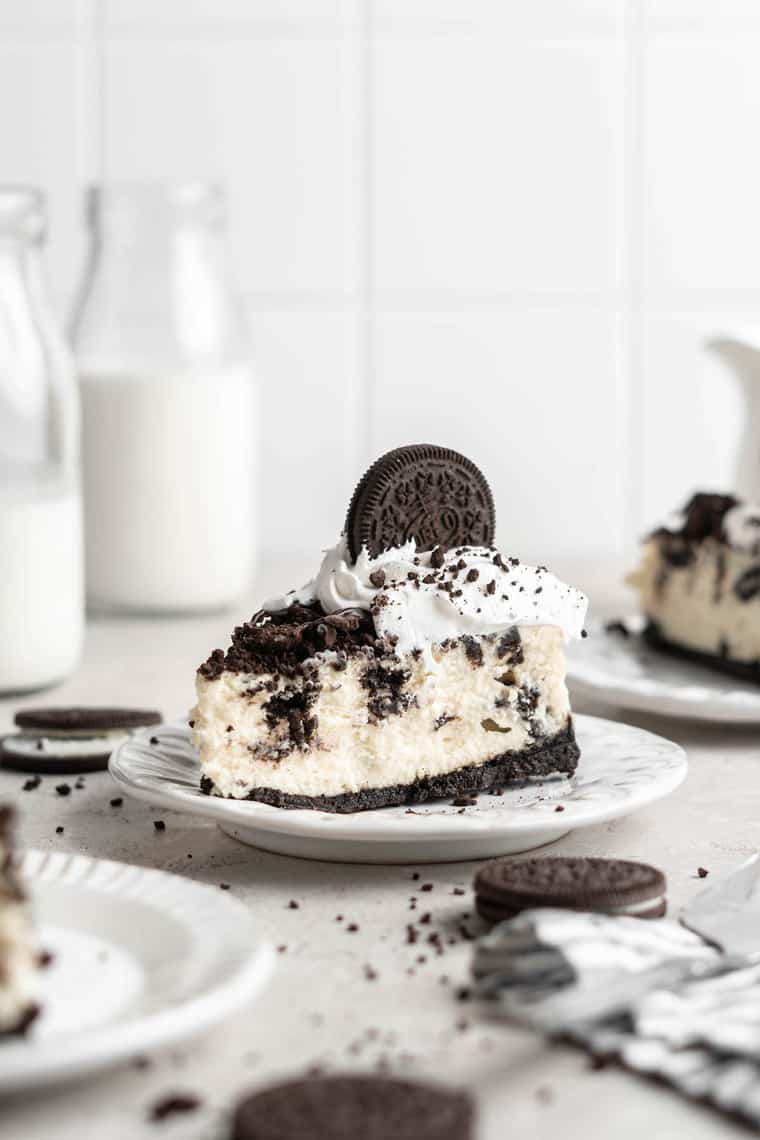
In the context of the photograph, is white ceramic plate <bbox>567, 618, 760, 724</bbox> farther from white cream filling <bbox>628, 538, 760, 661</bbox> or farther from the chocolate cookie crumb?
the chocolate cookie crumb

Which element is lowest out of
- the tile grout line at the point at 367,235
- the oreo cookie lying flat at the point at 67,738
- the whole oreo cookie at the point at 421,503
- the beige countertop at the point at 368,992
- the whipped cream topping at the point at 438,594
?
the beige countertop at the point at 368,992

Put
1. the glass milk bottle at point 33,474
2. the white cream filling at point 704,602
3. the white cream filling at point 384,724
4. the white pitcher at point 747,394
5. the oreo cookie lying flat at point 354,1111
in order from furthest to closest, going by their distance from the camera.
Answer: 1. the white pitcher at point 747,394
2. the white cream filling at point 704,602
3. the glass milk bottle at point 33,474
4. the white cream filling at point 384,724
5. the oreo cookie lying flat at point 354,1111

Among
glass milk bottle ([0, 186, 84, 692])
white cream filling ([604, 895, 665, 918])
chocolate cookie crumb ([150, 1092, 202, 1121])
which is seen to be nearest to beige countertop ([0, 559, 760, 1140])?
chocolate cookie crumb ([150, 1092, 202, 1121])

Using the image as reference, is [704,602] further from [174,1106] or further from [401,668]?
[174,1106]

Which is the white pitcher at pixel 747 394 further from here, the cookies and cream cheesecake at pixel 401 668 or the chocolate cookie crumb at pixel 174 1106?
the chocolate cookie crumb at pixel 174 1106

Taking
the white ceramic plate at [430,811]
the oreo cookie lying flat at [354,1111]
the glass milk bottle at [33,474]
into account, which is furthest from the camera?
the glass milk bottle at [33,474]

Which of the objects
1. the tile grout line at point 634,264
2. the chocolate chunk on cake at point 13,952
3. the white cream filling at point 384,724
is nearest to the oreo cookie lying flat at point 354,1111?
the chocolate chunk on cake at point 13,952

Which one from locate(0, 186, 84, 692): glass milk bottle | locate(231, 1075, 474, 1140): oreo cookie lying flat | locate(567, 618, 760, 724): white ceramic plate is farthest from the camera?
locate(0, 186, 84, 692): glass milk bottle
